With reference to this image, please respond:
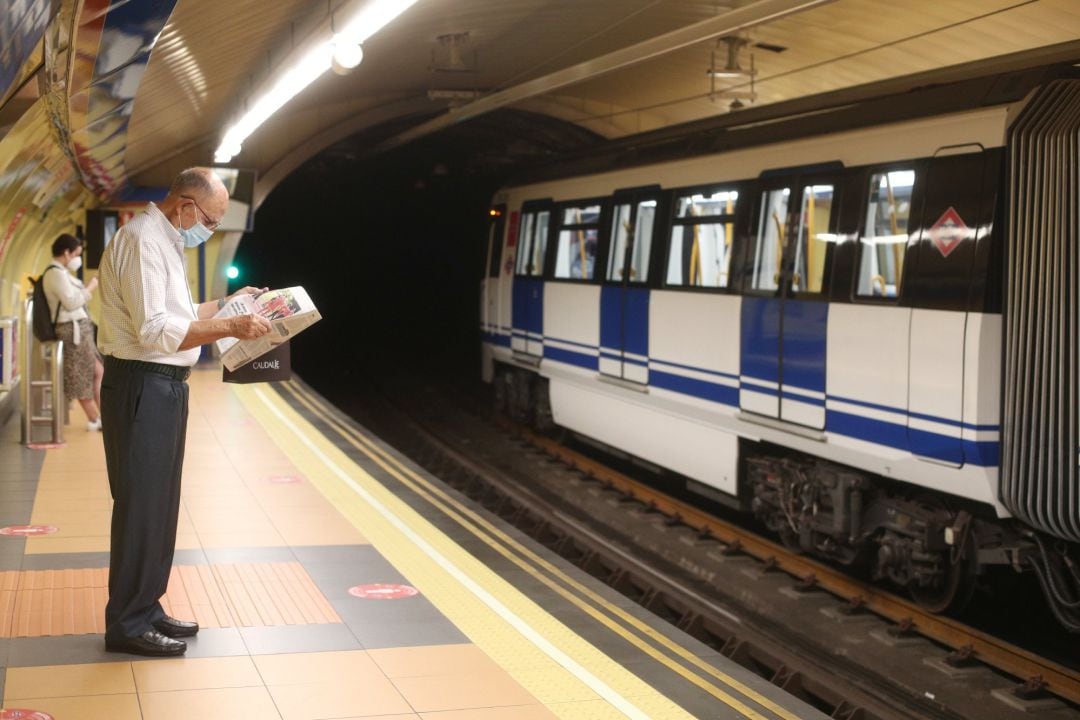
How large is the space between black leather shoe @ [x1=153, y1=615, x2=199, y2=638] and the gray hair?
175 centimetres

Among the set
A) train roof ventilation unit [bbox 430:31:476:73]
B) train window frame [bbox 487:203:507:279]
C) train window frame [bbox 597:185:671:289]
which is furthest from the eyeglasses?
train window frame [bbox 487:203:507:279]

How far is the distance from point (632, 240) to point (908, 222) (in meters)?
4.24

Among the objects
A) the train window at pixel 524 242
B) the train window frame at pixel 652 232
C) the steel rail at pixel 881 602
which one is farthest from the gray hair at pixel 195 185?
the train window at pixel 524 242

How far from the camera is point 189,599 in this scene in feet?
19.3

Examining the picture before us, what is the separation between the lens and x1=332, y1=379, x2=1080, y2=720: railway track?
6.91m

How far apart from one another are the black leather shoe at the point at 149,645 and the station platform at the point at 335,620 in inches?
1.8

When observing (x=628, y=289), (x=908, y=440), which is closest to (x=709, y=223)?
(x=628, y=289)

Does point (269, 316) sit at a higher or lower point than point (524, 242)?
lower


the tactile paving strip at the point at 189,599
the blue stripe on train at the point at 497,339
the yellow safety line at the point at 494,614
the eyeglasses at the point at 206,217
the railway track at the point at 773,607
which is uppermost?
the eyeglasses at the point at 206,217

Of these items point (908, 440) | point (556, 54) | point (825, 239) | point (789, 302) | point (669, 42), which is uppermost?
point (556, 54)

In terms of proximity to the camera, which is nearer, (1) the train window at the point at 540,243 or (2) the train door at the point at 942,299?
(2) the train door at the point at 942,299

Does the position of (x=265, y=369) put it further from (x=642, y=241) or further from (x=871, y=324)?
(x=642, y=241)

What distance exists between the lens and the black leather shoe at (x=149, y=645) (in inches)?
192

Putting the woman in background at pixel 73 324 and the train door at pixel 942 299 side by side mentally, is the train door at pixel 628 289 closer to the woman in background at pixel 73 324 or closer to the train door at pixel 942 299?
the train door at pixel 942 299
